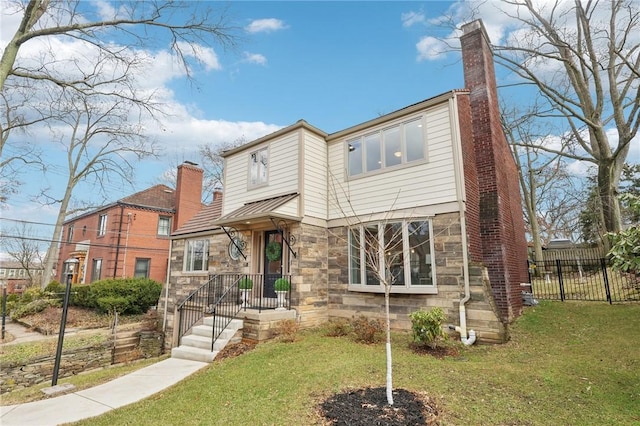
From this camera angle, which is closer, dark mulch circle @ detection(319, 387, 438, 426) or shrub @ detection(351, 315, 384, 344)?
dark mulch circle @ detection(319, 387, 438, 426)

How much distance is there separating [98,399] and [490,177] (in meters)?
10.1

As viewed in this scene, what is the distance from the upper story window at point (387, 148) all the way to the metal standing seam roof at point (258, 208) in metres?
2.20

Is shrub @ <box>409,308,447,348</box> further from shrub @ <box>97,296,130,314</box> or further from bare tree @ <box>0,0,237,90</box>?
shrub @ <box>97,296,130,314</box>

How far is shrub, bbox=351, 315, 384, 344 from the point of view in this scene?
24.8ft

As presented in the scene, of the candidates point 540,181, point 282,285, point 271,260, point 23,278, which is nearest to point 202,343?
point 282,285

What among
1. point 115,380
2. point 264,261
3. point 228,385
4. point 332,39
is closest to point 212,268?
point 264,261

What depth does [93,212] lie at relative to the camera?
81.5 ft

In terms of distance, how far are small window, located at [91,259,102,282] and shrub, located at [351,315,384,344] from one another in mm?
21554

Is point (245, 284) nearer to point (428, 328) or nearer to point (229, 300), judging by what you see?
point (229, 300)

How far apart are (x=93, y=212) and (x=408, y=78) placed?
24.4 meters

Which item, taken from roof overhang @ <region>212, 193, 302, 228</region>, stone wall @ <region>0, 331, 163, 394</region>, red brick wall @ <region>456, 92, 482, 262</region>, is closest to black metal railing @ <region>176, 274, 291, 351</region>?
roof overhang @ <region>212, 193, 302, 228</region>

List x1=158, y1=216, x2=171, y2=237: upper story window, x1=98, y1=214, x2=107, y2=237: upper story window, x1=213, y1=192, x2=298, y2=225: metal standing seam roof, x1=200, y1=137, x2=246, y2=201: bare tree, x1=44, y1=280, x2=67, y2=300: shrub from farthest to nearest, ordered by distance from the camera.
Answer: x1=200, y1=137, x2=246, y2=201: bare tree, x1=158, y1=216, x2=171, y2=237: upper story window, x1=98, y1=214, x2=107, y2=237: upper story window, x1=44, y1=280, x2=67, y2=300: shrub, x1=213, y1=192, x2=298, y2=225: metal standing seam roof

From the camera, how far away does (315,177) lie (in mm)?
10281

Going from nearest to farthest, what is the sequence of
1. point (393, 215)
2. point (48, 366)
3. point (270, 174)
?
1. point (393, 215)
2. point (48, 366)
3. point (270, 174)
